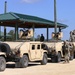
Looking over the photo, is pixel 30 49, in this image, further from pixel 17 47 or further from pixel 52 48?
pixel 52 48

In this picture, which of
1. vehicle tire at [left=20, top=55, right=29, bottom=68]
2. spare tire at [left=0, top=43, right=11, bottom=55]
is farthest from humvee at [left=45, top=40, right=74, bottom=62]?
spare tire at [left=0, top=43, right=11, bottom=55]

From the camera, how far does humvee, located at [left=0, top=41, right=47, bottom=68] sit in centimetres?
1977

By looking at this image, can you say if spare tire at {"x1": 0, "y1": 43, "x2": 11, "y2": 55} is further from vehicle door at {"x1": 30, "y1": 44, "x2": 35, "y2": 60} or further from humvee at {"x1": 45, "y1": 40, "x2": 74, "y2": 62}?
humvee at {"x1": 45, "y1": 40, "x2": 74, "y2": 62}

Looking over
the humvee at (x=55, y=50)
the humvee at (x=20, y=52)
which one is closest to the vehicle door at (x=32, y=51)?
the humvee at (x=20, y=52)

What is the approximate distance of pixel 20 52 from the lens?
20375 millimetres

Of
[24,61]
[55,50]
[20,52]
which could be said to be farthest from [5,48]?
[55,50]

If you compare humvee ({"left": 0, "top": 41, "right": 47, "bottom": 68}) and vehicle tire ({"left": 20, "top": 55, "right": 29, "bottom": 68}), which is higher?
humvee ({"left": 0, "top": 41, "right": 47, "bottom": 68})

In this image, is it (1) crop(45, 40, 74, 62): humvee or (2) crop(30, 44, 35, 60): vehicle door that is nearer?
(2) crop(30, 44, 35, 60): vehicle door

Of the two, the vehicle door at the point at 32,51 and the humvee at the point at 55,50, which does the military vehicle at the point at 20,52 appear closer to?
the vehicle door at the point at 32,51

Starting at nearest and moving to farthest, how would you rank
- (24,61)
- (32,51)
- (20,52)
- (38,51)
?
1. (20,52)
2. (24,61)
3. (32,51)
4. (38,51)

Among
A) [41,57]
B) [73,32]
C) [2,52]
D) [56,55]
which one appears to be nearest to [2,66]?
[2,52]

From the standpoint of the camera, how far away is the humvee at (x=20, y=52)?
19.8 meters

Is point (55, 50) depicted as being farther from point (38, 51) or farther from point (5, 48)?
point (5, 48)

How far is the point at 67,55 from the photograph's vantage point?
26.5 metres
